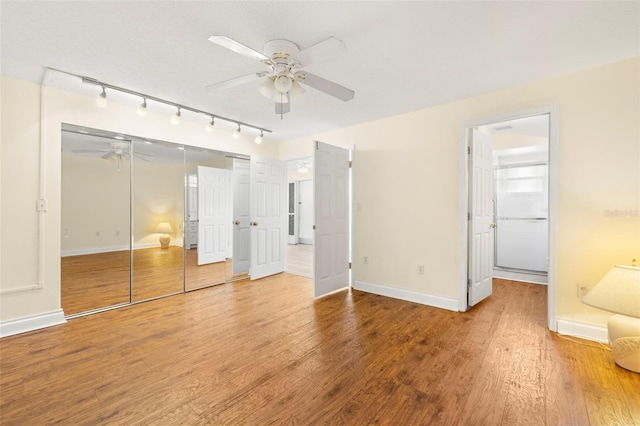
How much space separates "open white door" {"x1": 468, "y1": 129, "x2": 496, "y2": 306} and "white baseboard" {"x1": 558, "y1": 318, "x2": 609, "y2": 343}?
87 centimetres

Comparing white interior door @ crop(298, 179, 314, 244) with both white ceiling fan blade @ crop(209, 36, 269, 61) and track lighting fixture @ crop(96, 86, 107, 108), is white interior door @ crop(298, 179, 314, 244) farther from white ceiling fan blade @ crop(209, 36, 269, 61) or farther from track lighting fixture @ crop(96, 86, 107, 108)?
white ceiling fan blade @ crop(209, 36, 269, 61)

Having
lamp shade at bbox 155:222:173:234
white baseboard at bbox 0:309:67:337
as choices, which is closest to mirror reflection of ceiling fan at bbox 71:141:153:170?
lamp shade at bbox 155:222:173:234

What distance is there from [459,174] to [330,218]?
1738mm

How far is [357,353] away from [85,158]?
11.8 ft

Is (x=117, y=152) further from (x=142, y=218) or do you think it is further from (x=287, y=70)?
(x=287, y=70)

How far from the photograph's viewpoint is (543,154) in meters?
4.70

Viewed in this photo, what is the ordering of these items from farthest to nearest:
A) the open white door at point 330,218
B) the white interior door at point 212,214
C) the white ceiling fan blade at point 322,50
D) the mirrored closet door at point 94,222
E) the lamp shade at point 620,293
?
the white interior door at point 212,214, the open white door at point 330,218, the mirrored closet door at point 94,222, the lamp shade at point 620,293, the white ceiling fan blade at point 322,50

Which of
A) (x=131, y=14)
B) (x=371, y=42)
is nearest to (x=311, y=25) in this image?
(x=371, y=42)

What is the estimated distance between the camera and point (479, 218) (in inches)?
139

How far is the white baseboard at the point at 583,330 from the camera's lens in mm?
2492

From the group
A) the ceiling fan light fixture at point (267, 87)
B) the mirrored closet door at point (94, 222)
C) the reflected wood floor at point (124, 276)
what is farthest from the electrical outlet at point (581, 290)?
the mirrored closet door at point (94, 222)

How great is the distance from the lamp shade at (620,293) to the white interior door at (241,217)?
4317 millimetres

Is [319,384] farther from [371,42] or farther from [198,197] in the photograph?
[198,197]

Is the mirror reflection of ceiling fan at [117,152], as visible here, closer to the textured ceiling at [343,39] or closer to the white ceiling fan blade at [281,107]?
the textured ceiling at [343,39]
